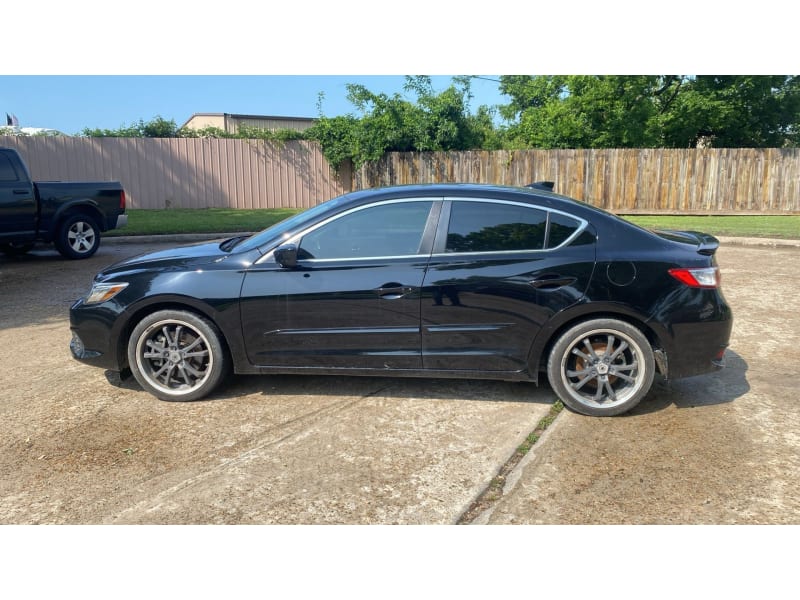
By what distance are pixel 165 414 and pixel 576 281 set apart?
3020 millimetres

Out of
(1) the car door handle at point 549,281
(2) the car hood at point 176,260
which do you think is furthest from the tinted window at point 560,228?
(2) the car hood at point 176,260

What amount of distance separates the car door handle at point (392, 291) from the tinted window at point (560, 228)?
1.07 metres

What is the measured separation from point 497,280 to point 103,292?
2.92 m

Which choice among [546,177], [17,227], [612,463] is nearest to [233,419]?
[612,463]

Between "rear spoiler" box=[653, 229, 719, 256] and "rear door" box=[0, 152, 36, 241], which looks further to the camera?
"rear door" box=[0, 152, 36, 241]

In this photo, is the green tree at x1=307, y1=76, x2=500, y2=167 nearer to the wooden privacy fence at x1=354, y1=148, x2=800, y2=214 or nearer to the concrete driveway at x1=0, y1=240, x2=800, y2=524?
the wooden privacy fence at x1=354, y1=148, x2=800, y2=214

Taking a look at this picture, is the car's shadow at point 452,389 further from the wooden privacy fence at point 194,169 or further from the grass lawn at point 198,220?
the wooden privacy fence at point 194,169

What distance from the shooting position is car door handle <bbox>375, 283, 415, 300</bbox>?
14.5 ft

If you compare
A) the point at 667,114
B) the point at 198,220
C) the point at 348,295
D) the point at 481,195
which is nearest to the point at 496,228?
the point at 481,195

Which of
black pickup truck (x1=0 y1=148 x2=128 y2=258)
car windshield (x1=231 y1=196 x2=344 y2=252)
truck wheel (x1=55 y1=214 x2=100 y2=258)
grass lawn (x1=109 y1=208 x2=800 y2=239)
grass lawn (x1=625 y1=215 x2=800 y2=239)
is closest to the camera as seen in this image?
car windshield (x1=231 y1=196 x2=344 y2=252)

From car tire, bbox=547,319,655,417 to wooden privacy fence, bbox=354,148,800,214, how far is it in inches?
640

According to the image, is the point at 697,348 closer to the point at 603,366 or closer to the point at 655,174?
the point at 603,366

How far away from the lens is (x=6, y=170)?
1048 cm

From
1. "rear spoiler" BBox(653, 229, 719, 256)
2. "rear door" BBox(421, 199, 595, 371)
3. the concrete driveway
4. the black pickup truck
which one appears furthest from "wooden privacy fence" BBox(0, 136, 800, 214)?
"rear door" BBox(421, 199, 595, 371)
